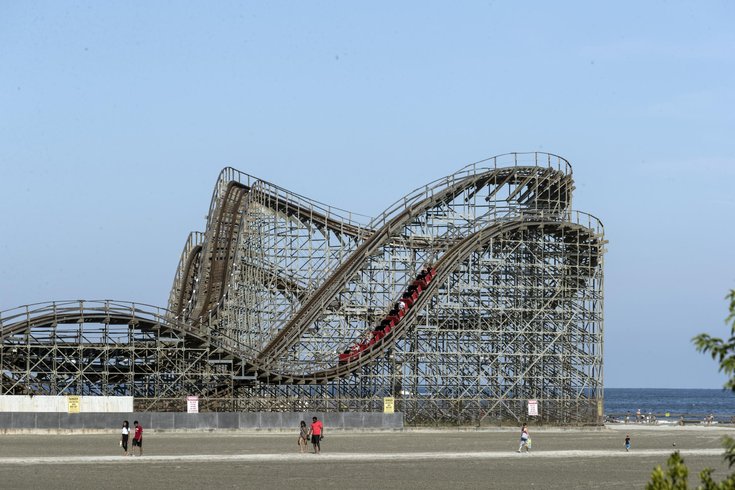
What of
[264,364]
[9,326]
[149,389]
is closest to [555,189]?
[264,364]

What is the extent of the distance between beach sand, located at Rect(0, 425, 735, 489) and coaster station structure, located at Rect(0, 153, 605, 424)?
235 inches

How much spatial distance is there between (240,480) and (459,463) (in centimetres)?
743

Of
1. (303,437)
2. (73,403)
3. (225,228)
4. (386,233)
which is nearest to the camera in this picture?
(303,437)

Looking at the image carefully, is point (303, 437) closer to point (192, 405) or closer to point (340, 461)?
point (340, 461)

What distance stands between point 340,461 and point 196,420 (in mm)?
15723

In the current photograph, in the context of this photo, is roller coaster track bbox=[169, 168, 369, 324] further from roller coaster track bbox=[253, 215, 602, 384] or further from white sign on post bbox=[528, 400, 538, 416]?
white sign on post bbox=[528, 400, 538, 416]

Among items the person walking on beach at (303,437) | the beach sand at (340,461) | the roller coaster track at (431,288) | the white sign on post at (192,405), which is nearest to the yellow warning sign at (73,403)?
the beach sand at (340,461)

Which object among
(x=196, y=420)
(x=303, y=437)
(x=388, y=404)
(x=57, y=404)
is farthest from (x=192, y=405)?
(x=303, y=437)

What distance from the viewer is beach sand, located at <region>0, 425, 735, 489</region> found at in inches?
1049

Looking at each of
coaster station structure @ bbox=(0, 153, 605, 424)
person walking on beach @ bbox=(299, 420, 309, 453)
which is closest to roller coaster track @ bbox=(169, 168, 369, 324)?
coaster station structure @ bbox=(0, 153, 605, 424)

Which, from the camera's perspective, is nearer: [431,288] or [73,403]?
[73,403]

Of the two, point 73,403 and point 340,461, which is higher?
point 73,403

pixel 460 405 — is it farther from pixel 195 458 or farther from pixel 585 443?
pixel 195 458

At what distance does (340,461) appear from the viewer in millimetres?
32250
